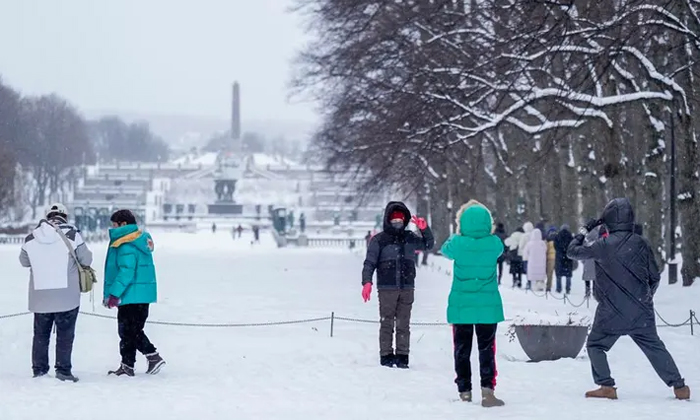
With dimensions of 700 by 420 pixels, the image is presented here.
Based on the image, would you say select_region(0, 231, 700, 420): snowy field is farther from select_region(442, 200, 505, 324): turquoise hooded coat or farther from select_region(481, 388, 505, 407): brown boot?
select_region(442, 200, 505, 324): turquoise hooded coat

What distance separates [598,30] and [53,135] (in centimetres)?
6637

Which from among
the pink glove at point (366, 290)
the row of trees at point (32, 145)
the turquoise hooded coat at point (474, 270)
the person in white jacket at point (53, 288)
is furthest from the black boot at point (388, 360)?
the row of trees at point (32, 145)

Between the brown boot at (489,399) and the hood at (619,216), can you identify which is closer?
the brown boot at (489,399)

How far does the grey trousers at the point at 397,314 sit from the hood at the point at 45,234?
9.59 feet

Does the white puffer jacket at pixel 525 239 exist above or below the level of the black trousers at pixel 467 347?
above

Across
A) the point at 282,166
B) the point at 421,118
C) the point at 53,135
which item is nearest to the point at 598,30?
the point at 421,118

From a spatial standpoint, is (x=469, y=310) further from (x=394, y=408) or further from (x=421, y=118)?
(x=421, y=118)

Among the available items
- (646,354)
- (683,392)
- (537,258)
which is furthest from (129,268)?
(537,258)

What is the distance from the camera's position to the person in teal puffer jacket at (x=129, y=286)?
36.9ft

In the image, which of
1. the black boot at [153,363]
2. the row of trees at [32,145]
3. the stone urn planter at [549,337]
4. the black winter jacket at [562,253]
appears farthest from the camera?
the row of trees at [32,145]

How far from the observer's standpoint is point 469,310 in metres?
9.70

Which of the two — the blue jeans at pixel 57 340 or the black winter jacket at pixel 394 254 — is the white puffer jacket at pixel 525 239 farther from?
the blue jeans at pixel 57 340

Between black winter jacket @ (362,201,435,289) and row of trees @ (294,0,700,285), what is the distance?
18.4ft

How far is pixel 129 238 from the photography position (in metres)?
11.4
